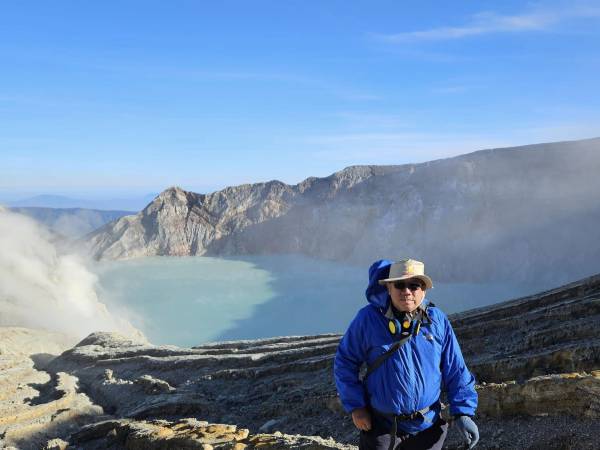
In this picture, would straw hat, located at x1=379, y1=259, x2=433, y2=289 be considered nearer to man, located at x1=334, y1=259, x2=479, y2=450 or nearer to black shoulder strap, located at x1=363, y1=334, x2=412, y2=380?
man, located at x1=334, y1=259, x2=479, y2=450

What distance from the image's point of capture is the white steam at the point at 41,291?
42375 mm

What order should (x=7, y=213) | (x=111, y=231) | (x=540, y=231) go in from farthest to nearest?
(x=111, y=231) → (x=7, y=213) → (x=540, y=231)

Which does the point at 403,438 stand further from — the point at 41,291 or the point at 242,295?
the point at 242,295

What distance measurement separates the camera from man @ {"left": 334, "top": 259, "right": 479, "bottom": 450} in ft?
15.3

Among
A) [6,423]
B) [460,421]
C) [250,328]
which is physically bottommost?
[250,328]

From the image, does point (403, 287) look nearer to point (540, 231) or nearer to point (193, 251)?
point (540, 231)

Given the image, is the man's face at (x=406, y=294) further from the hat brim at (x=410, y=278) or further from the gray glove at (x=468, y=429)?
the gray glove at (x=468, y=429)

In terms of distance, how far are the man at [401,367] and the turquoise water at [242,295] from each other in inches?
1881

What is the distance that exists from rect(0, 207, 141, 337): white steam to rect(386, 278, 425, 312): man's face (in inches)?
1634

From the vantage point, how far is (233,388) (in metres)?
19.0

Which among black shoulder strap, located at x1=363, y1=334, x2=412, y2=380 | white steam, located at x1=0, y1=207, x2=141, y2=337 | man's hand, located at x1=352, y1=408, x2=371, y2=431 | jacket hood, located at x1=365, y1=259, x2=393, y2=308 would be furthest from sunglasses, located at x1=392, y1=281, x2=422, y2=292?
white steam, located at x1=0, y1=207, x2=141, y2=337

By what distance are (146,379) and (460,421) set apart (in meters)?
17.6

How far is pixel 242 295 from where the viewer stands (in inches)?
2879

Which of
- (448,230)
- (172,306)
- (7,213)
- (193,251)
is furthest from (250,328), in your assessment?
(193,251)
